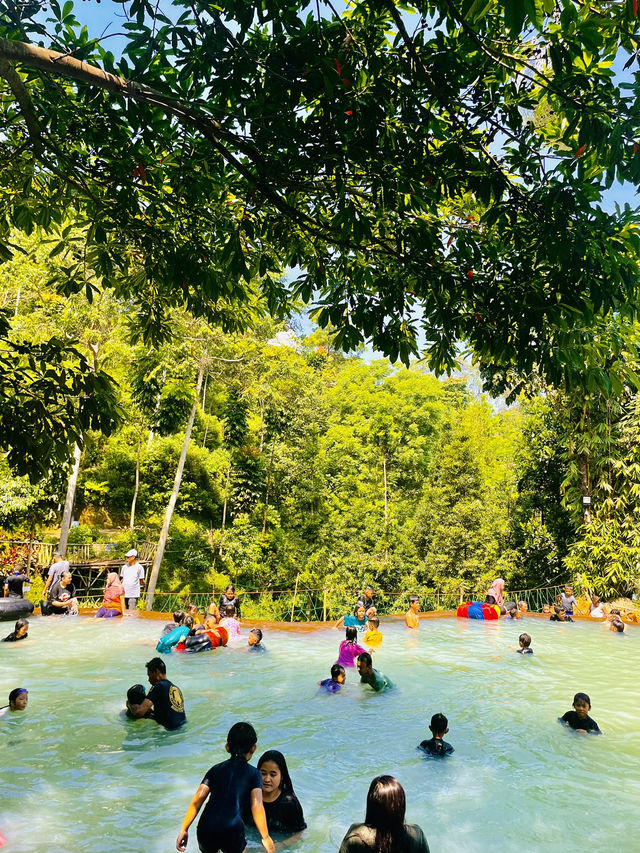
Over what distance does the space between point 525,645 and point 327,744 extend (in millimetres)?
7436

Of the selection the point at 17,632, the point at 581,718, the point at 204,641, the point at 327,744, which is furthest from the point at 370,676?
the point at 17,632

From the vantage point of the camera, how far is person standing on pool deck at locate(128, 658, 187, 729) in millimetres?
8297

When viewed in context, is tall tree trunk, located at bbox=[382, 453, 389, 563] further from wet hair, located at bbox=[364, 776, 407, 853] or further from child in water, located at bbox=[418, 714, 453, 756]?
wet hair, located at bbox=[364, 776, 407, 853]

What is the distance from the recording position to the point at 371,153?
13.5 ft

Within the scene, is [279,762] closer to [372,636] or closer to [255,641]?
[255,641]

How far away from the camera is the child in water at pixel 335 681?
417 inches

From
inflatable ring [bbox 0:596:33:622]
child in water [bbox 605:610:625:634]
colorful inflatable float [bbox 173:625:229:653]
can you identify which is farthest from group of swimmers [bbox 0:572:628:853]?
child in water [bbox 605:610:625:634]

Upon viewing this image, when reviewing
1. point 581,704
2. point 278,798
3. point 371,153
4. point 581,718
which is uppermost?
point 371,153

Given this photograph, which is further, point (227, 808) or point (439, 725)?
point (439, 725)

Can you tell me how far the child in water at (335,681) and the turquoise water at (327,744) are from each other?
207mm

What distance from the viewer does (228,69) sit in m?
3.61

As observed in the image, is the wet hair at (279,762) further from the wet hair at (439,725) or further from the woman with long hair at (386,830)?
the wet hair at (439,725)

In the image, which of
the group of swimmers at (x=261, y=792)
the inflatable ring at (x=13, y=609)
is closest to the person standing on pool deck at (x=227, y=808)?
the group of swimmers at (x=261, y=792)

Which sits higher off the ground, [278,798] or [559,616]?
[559,616]
